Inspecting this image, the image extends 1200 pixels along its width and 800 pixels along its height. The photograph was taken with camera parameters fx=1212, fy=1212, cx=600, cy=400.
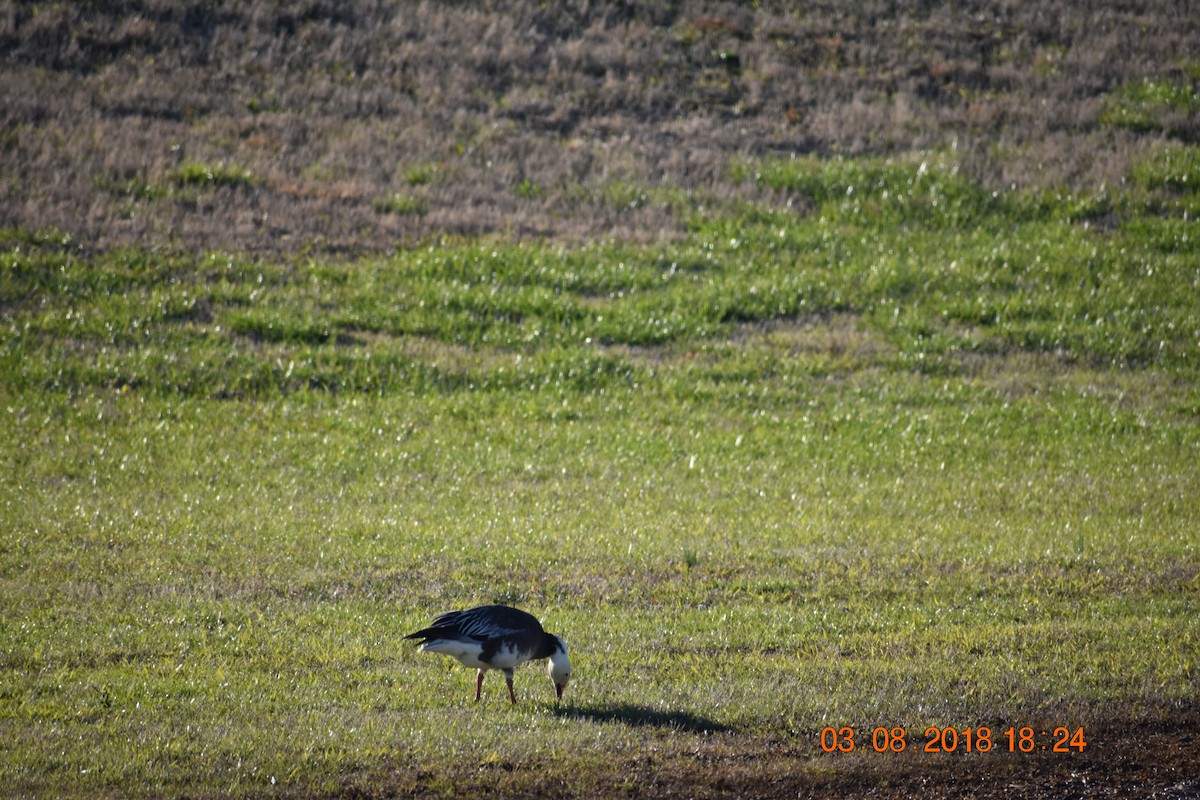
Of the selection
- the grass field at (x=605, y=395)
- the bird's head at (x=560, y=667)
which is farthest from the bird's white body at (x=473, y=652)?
the grass field at (x=605, y=395)

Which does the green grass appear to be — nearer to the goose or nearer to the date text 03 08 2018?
the date text 03 08 2018

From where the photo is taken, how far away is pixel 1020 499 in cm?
1524

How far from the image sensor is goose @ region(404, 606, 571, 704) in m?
8.34

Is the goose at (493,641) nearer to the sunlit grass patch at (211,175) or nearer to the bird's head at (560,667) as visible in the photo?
the bird's head at (560,667)

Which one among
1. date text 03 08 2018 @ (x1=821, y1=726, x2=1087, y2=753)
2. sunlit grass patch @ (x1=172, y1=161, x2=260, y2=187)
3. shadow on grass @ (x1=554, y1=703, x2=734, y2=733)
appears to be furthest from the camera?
sunlit grass patch @ (x1=172, y1=161, x2=260, y2=187)

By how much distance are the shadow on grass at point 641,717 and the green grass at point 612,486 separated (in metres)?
0.04

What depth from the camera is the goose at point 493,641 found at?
27.3 ft

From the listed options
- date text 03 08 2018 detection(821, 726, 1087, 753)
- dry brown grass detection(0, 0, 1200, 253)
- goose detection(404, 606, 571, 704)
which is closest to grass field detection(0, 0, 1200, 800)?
date text 03 08 2018 detection(821, 726, 1087, 753)

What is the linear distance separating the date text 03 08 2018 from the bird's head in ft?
6.03

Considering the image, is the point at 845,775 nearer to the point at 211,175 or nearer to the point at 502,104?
the point at 211,175

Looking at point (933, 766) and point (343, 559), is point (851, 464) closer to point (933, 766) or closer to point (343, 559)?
point (343, 559)

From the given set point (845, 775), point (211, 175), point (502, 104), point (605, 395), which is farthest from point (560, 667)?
point (502, 104)

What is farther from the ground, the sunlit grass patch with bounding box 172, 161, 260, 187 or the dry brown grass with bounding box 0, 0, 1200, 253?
the dry brown grass with bounding box 0, 0, 1200, 253

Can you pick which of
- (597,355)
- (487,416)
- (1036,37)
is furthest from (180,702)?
(1036,37)
